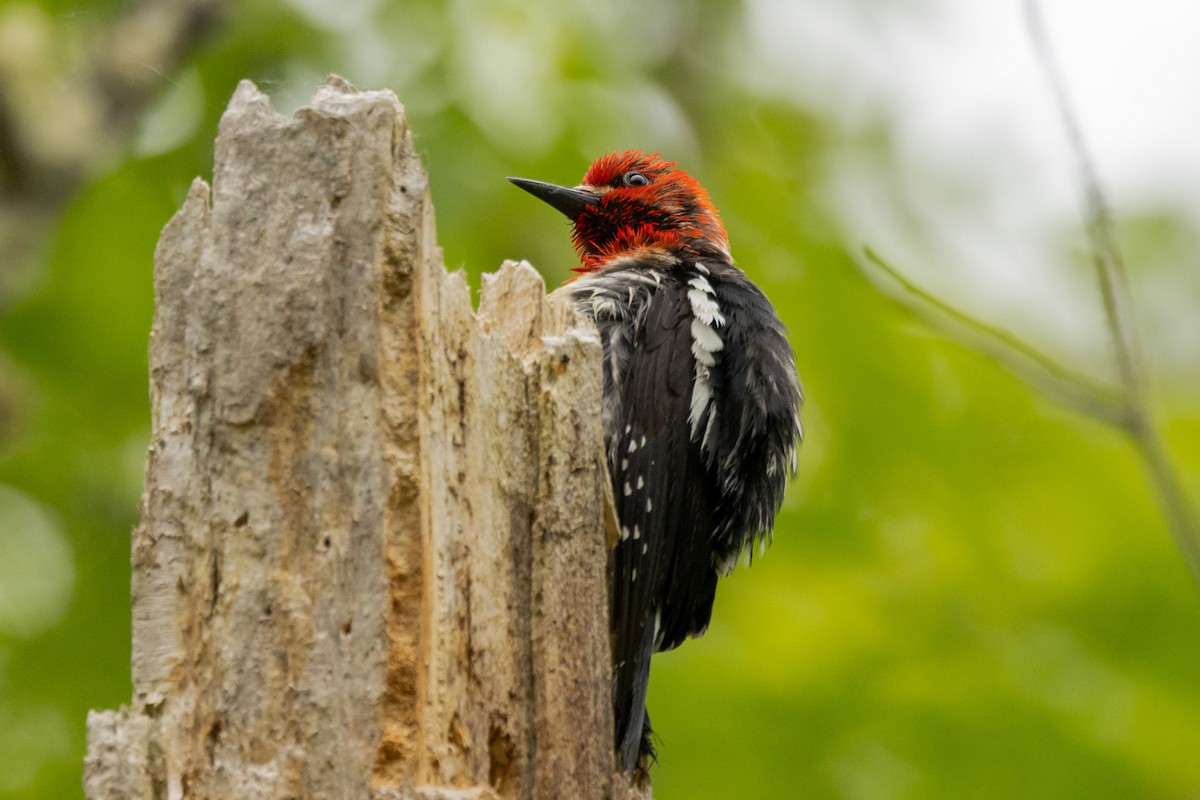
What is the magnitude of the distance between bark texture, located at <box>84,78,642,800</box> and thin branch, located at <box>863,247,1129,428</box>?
2.50 feet

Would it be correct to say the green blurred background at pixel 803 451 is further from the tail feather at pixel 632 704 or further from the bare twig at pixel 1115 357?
the bare twig at pixel 1115 357

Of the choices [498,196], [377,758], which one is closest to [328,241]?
[377,758]

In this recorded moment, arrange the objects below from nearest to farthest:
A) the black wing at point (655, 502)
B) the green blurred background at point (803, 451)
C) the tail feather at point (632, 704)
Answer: the tail feather at point (632, 704) < the black wing at point (655, 502) < the green blurred background at point (803, 451)

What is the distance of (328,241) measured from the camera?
2.11 m

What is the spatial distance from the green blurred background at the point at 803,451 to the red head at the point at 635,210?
0.40 meters

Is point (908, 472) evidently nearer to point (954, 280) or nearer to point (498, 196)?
point (954, 280)

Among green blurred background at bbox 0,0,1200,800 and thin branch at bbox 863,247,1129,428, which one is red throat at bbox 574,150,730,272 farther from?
thin branch at bbox 863,247,1129,428

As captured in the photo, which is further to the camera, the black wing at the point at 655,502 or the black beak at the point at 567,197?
the black beak at the point at 567,197

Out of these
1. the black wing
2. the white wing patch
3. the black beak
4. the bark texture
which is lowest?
the bark texture

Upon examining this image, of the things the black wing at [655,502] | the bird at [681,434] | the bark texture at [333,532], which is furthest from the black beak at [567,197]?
the bark texture at [333,532]

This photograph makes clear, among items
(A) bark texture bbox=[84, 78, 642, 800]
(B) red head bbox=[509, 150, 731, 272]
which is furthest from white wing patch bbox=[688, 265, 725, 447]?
(A) bark texture bbox=[84, 78, 642, 800]

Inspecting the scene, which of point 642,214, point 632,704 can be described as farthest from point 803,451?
point 632,704

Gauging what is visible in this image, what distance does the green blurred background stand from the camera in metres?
4.06

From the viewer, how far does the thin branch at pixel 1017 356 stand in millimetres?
1806
